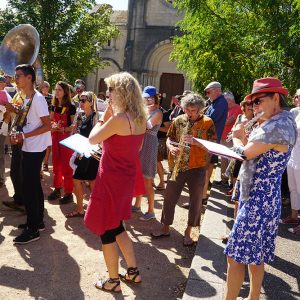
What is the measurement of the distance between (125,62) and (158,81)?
2.51 m

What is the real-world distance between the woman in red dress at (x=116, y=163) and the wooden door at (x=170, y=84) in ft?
71.6

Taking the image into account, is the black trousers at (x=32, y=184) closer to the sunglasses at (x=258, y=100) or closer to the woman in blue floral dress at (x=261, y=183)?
the woman in blue floral dress at (x=261, y=183)

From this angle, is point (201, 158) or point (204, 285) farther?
point (201, 158)

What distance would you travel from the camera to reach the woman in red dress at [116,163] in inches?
116

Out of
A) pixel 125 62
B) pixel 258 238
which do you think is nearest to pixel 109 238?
pixel 258 238

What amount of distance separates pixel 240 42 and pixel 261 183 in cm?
692

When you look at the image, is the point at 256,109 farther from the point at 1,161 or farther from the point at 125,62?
the point at 125,62

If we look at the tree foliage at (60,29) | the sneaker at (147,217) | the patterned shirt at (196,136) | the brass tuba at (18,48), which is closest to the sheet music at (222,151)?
the patterned shirt at (196,136)

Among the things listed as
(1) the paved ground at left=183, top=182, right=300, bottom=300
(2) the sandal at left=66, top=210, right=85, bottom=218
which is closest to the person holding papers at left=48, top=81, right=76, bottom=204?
(2) the sandal at left=66, top=210, right=85, bottom=218

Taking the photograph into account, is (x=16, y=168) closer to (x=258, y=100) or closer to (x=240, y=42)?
(x=258, y=100)

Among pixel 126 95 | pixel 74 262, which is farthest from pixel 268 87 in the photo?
pixel 74 262

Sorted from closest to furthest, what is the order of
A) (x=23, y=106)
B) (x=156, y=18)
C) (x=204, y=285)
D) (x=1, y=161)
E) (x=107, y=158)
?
(x=107, y=158)
(x=204, y=285)
(x=23, y=106)
(x=1, y=161)
(x=156, y=18)

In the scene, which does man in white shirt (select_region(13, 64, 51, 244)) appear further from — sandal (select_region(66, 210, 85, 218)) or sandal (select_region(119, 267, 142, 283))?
sandal (select_region(119, 267, 142, 283))

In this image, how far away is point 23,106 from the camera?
4.23 metres
